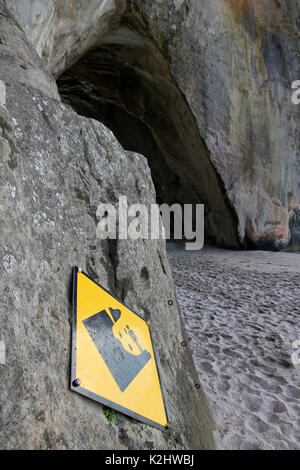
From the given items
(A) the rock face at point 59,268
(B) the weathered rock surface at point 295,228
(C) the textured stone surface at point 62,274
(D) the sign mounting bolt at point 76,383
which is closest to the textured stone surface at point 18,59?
(A) the rock face at point 59,268

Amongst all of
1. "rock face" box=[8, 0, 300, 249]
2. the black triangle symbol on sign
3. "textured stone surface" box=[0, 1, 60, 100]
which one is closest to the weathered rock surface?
"rock face" box=[8, 0, 300, 249]

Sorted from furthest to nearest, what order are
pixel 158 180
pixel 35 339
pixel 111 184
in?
pixel 158 180
pixel 111 184
pixel 35 339

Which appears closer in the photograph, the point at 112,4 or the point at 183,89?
the point at 112,4

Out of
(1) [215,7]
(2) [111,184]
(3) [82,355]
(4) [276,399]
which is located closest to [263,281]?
(4) [276,399]

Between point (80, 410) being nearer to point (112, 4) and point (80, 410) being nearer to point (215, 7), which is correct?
point (112, 4)

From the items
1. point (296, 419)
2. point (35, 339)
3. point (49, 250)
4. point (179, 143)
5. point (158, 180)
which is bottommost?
point (296, 419)

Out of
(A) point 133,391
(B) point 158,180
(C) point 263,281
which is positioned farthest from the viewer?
(B) point 158,180

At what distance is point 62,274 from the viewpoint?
4.29 ft

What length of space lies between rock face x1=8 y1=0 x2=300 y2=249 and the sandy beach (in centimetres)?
344

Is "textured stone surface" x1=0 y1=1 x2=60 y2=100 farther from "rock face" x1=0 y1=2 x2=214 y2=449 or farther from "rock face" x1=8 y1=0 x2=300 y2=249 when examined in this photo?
"rock face" x1=8 y1=0 x2=300 y2=249

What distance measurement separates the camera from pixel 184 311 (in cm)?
395

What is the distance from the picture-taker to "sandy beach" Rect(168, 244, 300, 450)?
2.00m

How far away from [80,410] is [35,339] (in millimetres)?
278

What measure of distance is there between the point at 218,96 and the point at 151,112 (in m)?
1.79
